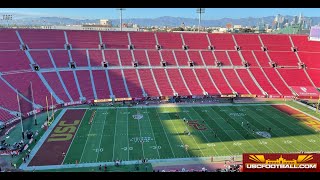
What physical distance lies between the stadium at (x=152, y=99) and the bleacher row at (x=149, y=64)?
0.59 ft

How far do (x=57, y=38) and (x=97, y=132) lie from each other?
1174 inches

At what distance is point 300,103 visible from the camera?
46.3 meters

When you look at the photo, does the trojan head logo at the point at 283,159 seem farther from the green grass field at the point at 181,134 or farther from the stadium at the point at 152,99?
the green grass field at the point at 181,134

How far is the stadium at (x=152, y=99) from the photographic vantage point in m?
27.3

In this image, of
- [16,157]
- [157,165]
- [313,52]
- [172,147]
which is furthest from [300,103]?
[16,157]

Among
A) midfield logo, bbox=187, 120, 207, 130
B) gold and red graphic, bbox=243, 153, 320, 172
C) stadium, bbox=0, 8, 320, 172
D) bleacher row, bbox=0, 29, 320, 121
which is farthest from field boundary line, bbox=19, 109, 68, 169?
gold and red graphic, bbox=243, 153, 320, 172

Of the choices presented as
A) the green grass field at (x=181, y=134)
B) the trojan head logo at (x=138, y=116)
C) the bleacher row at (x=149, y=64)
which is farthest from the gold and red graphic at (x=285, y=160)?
the bleacher row at (x=149, y=64)

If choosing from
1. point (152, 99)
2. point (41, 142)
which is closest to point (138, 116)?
point (152, 99)

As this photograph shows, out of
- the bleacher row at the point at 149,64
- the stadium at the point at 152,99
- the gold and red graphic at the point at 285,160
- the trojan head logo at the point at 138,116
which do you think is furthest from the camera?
the bleacher row at the point at 149,64

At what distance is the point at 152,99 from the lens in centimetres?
4731

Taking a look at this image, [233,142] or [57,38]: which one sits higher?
[57,38]

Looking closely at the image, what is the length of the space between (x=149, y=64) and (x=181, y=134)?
85.1 ft
